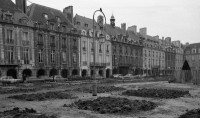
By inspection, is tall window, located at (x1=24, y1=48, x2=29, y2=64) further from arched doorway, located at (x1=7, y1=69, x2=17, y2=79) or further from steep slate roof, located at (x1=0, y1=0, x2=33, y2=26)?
steep slate roof, located at (x1=0, y1=0, x2=33, y2=26)

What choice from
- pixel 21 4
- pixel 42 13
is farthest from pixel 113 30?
pixel 21 4

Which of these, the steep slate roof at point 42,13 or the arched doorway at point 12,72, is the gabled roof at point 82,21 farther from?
the arched doorway at point 12,72

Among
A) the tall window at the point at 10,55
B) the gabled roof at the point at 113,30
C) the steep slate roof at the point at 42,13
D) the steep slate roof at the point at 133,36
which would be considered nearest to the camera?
the tall window at the point at 10,55

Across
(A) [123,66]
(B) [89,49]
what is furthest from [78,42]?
(A) [123,66]

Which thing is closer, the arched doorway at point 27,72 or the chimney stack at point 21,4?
the arched doorway at point 27,72

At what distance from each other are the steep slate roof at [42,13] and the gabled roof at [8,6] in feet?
9.93

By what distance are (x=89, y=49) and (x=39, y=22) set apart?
46.6ft

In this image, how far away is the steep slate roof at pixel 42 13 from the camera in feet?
122

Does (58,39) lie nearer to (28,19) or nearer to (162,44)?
(28,19)

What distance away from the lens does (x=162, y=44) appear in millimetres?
75062

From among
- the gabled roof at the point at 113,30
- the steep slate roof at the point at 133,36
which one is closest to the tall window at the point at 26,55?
the gabled roof at the point at 113,30

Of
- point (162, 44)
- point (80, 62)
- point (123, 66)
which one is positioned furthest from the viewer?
point (162, 44)

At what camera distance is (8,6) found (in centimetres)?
3441

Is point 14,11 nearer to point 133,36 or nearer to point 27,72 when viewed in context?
point 27,72
